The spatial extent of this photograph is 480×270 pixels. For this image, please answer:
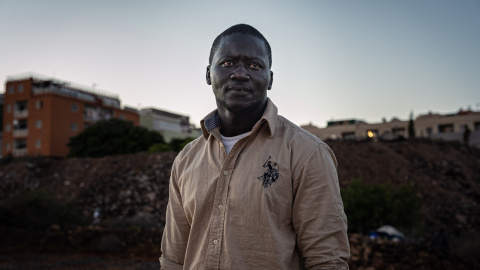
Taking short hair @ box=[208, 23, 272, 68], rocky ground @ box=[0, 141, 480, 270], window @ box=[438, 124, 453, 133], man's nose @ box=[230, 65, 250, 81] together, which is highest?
window @ box=[438, 124, 453, 133]

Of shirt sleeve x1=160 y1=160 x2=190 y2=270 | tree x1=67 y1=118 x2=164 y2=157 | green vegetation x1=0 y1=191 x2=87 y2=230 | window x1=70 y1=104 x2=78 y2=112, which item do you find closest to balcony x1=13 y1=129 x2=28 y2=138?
window x1=70 y1=104 x2=78 y2=112

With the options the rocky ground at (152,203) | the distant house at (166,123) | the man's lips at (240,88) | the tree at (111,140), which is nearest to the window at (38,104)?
the tree at (111,140)

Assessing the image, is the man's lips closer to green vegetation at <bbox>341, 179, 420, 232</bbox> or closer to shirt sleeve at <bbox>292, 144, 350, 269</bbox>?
shirt sleeve at <bbox>292, 144, 350, 269</bbox>

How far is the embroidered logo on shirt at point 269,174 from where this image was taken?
1562 mm

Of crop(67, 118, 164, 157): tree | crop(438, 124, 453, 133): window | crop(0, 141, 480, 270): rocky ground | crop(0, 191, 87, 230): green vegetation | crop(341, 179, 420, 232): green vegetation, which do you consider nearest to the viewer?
crop(0, 141, 480, 270): rocky ground

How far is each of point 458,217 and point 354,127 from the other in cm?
3100

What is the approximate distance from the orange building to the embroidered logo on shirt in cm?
3651

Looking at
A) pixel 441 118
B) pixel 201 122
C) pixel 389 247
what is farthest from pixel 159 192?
pixel 441 118

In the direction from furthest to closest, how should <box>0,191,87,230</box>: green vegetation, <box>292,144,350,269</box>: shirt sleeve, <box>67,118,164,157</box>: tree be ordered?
<box>67,118,164,157</box>: tree, <box>0,191,87,230</box>: green vegetation, <box>292,144,350,269</box>: shirt sleeve

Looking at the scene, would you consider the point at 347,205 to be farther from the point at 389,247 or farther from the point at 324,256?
the point at 324,256

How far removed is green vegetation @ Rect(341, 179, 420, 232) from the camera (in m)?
11.7

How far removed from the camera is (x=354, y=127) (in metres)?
47.2

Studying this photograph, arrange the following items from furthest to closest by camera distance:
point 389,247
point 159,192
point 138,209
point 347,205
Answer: point 159,192 < point 138,209 < point 347,205 < point 389,247

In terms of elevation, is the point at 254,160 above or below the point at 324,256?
above
